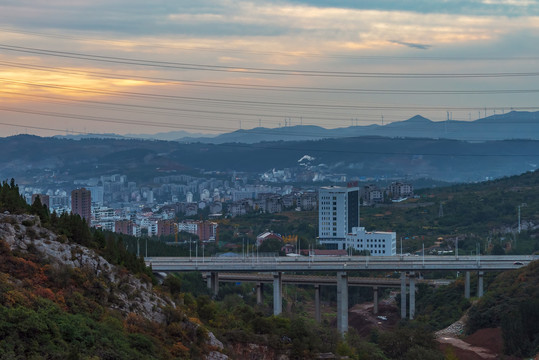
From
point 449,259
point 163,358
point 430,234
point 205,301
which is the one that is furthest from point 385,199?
point 163,358

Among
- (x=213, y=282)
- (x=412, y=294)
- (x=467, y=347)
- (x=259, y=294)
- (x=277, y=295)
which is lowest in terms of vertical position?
(x=467, y=347)

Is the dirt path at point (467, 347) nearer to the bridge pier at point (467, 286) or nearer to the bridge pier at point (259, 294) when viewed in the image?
the bridge pier at point (467, 286)

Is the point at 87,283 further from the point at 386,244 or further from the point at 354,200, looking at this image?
the point at 354,200

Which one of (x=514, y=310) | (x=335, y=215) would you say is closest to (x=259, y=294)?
(x=514, y=310)

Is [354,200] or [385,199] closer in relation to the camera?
[354,200]

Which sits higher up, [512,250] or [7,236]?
[7,236]

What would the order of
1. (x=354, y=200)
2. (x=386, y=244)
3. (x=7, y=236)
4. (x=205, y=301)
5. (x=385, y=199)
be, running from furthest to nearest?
(x=385, y=199) < (x=354, y=200) < (x=386, y=244) < (x=205, y=301) < (x=7, y=236)

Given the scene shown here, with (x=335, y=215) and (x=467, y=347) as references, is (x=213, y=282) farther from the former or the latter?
(x=335, y=215)
